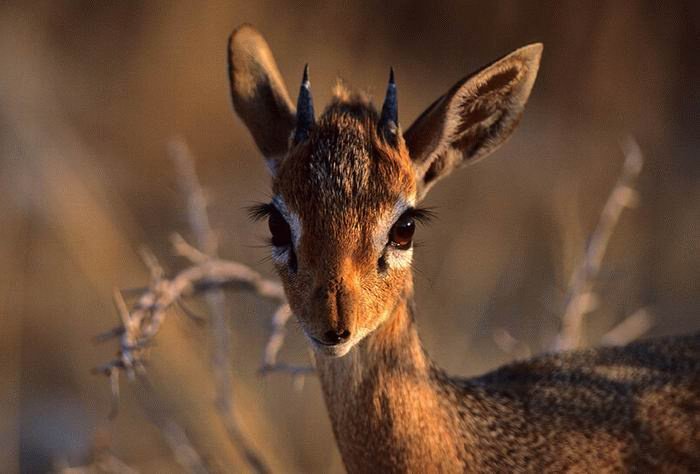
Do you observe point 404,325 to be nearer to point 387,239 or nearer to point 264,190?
point 387,239

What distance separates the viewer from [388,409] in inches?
144

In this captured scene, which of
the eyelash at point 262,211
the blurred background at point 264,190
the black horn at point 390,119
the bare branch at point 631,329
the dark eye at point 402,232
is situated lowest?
the dark eye at point 402,232

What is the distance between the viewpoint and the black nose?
3.24m

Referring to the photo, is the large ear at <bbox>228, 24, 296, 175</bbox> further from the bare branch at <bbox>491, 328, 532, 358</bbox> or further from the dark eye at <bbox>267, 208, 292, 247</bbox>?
the bare branch at <bbox>491, 328, 532, 358</bbox>

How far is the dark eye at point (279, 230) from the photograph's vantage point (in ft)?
11.5

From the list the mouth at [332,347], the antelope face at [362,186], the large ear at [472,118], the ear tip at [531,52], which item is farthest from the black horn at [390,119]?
the mouth at [332,347]

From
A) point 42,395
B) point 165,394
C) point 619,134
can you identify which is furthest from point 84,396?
point 619,134

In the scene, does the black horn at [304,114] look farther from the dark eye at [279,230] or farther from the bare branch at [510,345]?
the bare branch at [510,345]

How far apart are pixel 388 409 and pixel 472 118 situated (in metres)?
1.05

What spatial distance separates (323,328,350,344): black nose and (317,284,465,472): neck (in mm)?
382

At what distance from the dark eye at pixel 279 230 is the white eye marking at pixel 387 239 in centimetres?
27

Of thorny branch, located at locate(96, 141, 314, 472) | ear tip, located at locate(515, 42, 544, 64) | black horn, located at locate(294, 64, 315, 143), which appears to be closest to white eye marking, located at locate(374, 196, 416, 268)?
black horn, located at locate(294, 64, 315, 143)

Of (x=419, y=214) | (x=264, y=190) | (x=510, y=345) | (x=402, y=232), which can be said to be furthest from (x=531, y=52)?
(x=264, y=190)

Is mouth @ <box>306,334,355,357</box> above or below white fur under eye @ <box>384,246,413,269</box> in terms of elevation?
below
